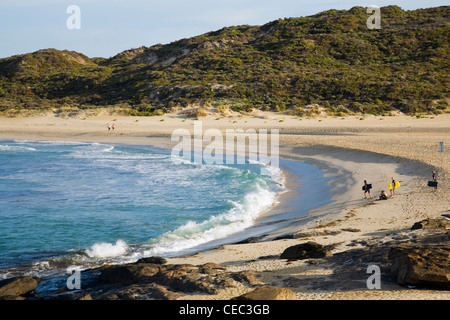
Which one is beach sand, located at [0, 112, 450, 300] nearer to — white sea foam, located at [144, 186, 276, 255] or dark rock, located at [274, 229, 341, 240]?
dark rock, located at [274, 229, 341, 240]

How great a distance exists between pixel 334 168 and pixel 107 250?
13134 mm

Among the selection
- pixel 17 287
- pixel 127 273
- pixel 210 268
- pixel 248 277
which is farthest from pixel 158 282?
pixel 17 287

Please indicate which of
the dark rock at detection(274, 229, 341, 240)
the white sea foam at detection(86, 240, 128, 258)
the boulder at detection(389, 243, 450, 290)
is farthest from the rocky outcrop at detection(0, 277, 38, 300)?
the boulder at detection(389, 243, 450, 290)

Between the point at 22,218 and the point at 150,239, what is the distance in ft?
17.5

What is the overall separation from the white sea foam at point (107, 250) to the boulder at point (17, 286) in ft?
A: 9.65

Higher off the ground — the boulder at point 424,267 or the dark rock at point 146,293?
the boulder at point 424,267

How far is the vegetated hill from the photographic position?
1724 inches

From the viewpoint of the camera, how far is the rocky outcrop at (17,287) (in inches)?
303

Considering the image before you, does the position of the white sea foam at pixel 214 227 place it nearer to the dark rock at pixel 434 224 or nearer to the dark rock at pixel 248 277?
the dark rock at pixel 248 277

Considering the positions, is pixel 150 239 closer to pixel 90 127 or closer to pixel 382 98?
pixel 90 127
